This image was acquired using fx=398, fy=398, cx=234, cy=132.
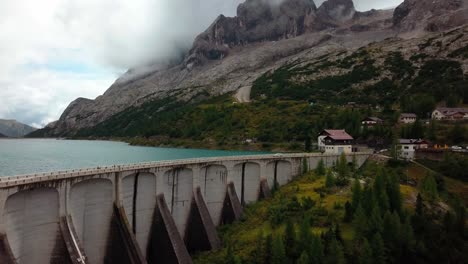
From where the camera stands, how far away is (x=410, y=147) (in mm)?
106750

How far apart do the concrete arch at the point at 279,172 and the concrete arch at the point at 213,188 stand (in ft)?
50.0

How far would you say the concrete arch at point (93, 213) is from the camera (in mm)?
43562

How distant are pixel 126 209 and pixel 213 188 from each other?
21814 millimetres

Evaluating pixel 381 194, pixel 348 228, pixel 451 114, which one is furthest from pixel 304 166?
pixel 451 114

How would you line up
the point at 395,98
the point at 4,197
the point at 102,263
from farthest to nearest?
the point at 395,98 → the point at 102,263 → the point at 4,197

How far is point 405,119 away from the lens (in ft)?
486

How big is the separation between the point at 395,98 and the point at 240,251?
546 feet

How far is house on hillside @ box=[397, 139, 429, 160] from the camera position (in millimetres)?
105000

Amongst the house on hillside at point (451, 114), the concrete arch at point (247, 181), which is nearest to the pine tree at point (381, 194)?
the concrete arch at point (247, 181)

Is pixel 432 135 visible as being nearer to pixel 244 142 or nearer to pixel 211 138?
pixel 244 142

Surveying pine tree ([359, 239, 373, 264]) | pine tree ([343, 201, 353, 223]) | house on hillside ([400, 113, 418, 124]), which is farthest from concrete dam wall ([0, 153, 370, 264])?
house on hillside ([400, 113, 418, 124])

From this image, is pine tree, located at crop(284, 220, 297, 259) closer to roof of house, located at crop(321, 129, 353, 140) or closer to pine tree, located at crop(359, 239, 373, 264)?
pine tree, located at crop(359, 239, 373, 264)

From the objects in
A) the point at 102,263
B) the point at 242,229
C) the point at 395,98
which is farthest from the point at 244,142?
the point at 102,263

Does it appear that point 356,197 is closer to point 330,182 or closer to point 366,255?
point 330,182
